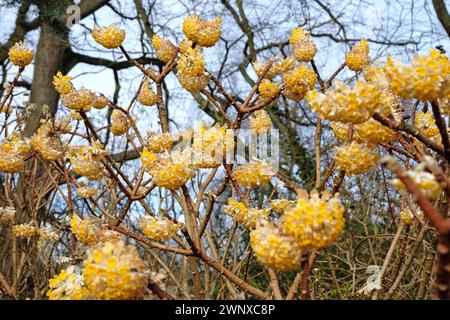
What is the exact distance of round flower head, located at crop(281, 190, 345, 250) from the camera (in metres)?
0.54

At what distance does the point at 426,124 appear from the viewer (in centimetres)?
89

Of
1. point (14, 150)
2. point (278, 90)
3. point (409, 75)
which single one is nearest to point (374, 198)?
point (278, 90)

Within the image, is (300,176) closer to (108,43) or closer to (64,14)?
(64,14)

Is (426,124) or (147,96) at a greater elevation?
(147,96)

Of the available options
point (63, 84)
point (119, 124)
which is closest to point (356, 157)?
point (63, 84)

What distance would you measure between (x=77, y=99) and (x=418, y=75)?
2.58 ft

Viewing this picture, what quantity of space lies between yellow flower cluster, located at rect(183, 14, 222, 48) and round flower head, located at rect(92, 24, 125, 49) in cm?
19

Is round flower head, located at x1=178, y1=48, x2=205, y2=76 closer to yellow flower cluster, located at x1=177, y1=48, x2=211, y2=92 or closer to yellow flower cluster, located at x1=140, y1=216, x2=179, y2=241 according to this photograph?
yellow flower cluster, located at x1=177, y1=48, x2=211, y2=92

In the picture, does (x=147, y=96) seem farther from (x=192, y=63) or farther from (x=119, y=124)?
(x=192, y=63)

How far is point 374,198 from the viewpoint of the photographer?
3639mm

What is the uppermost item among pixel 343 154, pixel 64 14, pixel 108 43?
pixel 64 14

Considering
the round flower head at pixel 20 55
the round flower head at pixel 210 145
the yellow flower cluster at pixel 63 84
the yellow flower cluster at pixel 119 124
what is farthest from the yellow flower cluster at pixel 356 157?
the round flower head at pixel 20 55

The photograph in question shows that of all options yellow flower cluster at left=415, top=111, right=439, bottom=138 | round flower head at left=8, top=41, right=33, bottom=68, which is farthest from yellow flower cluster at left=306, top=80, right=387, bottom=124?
round flower head at left=8, top=41, right=33, bottom=68
